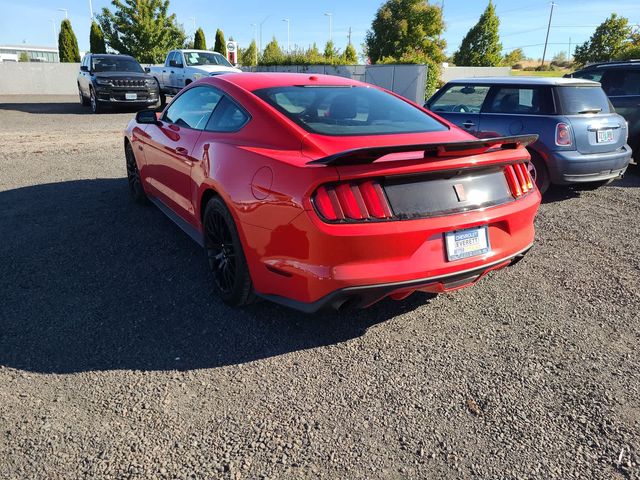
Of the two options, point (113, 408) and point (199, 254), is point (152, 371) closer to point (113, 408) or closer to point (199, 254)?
point (113, 408)

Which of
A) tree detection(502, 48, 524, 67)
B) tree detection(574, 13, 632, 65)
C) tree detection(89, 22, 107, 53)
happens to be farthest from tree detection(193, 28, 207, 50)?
tree detection(502, 48, 524, 67)

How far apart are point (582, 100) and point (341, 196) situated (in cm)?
509

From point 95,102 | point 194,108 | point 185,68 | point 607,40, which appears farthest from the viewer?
point 607,40

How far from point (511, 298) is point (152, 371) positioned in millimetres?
2541

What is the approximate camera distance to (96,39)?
33.8 m

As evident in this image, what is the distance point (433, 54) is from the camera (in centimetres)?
3180

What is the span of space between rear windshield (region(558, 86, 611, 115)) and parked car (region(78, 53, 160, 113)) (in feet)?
44.4

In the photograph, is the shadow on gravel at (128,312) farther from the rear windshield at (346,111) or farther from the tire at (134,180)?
the rear windshield at (346,111)

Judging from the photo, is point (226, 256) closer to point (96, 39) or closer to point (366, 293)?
point (366, 293)

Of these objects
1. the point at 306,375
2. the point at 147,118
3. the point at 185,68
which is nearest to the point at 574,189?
the point at 147,118

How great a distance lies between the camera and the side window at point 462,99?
692 cm

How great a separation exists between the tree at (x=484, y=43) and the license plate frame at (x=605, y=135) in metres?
45.3

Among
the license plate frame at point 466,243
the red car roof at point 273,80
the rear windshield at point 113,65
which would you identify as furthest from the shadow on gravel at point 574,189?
the rear windshield at point 113,65

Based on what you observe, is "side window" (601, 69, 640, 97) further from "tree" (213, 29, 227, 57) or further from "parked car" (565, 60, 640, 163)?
"tree" (213, 29, 227, 57)
